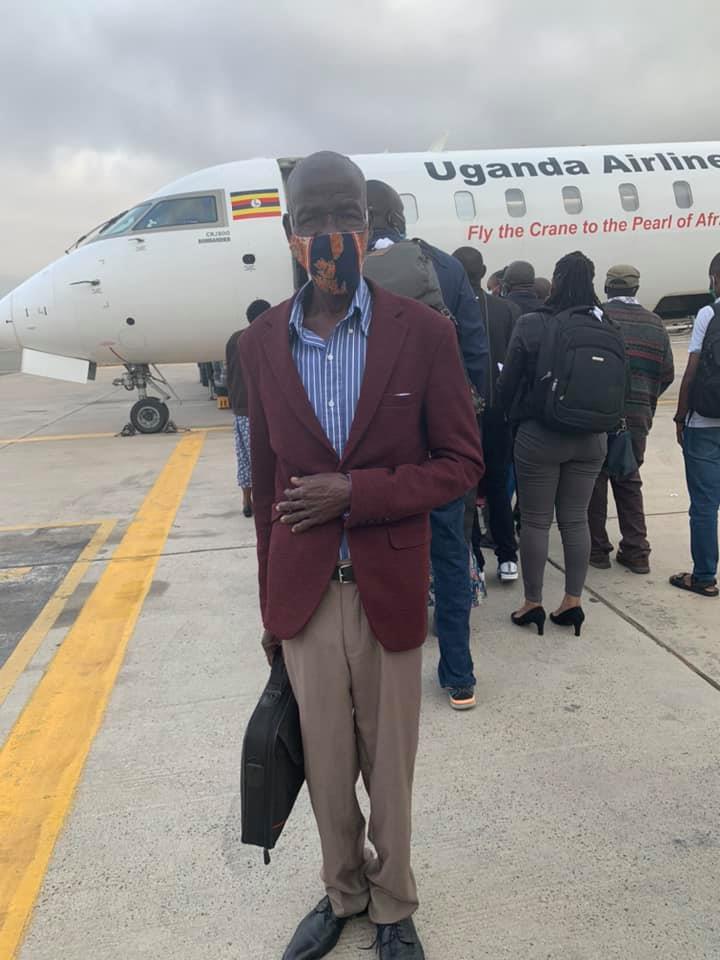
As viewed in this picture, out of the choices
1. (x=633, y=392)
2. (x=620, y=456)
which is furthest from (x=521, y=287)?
(x=620, y=456)

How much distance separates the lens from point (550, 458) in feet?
11.3

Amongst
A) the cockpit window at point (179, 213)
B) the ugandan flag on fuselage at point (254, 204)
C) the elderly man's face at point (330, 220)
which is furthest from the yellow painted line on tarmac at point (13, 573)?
the ugandan flag on fuselage at point (254, 204)

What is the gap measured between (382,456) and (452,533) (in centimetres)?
137

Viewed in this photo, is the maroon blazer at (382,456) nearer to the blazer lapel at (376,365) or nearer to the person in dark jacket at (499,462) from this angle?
the blazer lapel at (376,365)

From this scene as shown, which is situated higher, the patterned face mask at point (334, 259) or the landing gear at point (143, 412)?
the patterned face mask at point (334, 259)

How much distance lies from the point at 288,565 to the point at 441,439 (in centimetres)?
49

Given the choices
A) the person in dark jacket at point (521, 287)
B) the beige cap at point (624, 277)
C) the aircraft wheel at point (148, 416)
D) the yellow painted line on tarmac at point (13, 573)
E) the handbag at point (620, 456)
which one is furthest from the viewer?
the aircraft wheel at point (148, 416)

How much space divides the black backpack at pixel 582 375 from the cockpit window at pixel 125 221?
7.37 meters

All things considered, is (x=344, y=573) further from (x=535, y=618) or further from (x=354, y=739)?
(x=535, y=618)

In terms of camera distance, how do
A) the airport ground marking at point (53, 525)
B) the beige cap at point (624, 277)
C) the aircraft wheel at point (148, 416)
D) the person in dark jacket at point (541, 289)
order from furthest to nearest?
the aircraft wheel at point (148, 416), the airport ground marking at point (53, 525), the person in dark jacket at point (541, 289), the beige cap at point (624, 277)

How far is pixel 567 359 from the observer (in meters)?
3.29

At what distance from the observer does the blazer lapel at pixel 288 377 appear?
1.61 m

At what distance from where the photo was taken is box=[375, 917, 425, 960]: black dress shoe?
184 centimetres

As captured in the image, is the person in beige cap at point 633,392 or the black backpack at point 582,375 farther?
the person in beige cap at point 633,392
